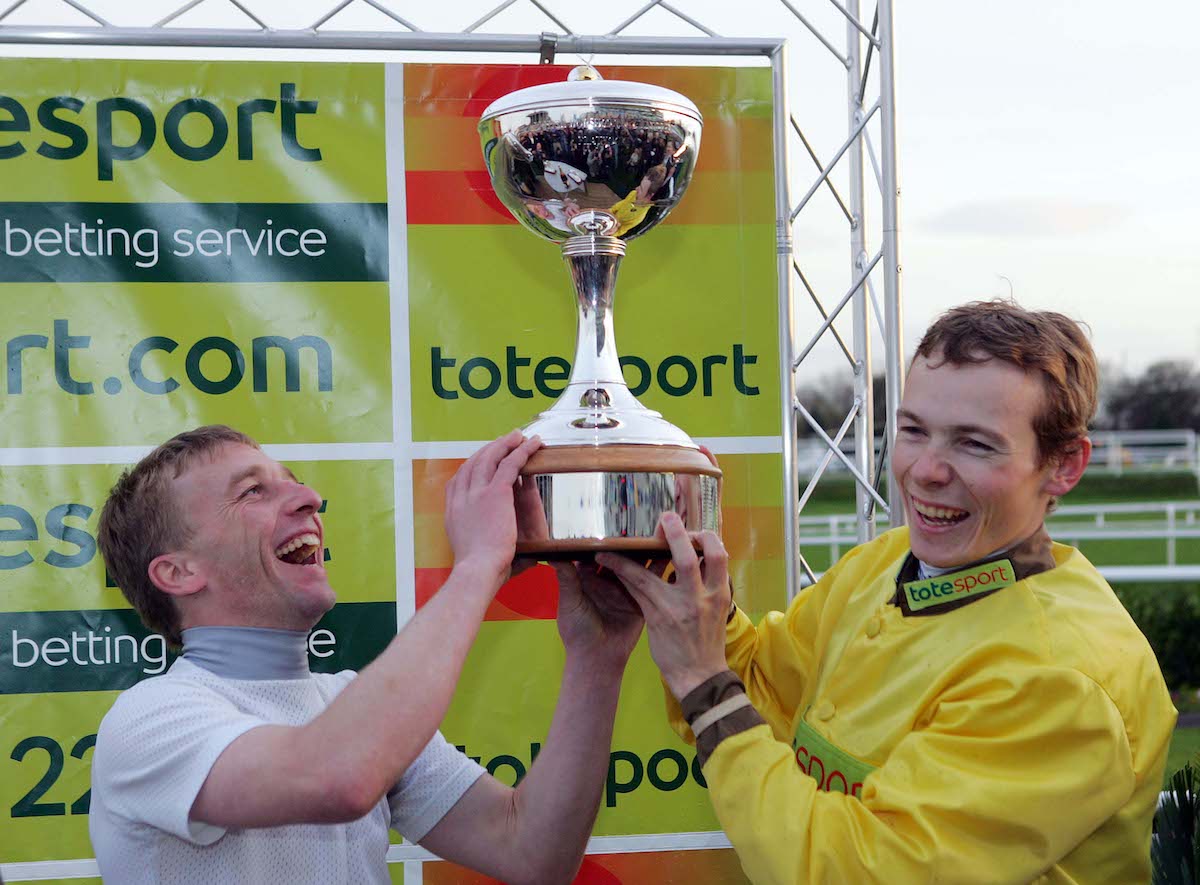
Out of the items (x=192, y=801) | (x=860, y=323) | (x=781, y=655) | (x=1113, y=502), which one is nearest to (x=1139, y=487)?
(x=1113, y=502)

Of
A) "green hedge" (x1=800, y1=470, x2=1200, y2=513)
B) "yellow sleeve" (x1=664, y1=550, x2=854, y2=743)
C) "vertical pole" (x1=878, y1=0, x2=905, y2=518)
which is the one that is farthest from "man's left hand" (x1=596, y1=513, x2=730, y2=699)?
"green hedge" (x1=800, y1=470, x2=1200, y2=513)

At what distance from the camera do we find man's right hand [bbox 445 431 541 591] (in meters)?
1.79

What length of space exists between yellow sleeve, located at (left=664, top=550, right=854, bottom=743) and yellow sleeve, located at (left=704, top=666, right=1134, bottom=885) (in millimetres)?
480

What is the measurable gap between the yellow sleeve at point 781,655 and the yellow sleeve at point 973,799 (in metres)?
0.48

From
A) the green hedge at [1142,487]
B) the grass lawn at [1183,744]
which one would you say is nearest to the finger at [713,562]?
the grass lawn at [1183,744]

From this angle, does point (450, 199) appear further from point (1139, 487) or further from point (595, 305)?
A: point (1139, 487)

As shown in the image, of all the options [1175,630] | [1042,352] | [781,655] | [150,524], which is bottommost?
[1175,630]

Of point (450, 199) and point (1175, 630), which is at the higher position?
point (450, 199)

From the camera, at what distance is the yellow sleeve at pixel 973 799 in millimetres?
1669

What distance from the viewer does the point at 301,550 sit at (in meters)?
2.16

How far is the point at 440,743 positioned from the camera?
233 cm

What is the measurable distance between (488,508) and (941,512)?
65cm

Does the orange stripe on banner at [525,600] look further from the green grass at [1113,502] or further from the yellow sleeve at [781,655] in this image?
the green grass at [1113,502]

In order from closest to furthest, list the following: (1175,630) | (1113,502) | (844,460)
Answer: (844,460) → (1175,630) → (1113,502)
